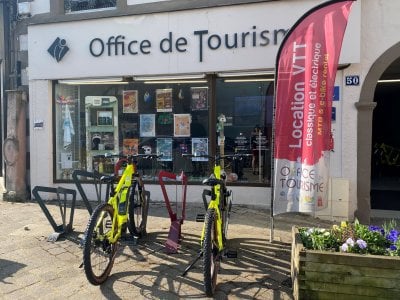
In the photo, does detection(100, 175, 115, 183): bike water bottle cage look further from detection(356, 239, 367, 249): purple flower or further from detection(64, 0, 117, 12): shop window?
detection(64, 0, 117, 12): shop window

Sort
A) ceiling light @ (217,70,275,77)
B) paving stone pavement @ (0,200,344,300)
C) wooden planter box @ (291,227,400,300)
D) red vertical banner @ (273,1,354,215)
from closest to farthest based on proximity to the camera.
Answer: wooden planter box @ (291,227,400,300), paving stone pavement @ (0,200,344,300), red vertical banner @ (273,1,354,215), ceiling light @ (217,70,275,77)

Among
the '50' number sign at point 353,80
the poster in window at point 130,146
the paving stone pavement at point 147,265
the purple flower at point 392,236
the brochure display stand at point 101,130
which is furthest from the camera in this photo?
the brochure display stand at point 101,130

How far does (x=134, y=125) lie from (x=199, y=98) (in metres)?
1.47

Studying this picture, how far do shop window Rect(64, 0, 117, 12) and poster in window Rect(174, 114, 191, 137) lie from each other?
262 cm

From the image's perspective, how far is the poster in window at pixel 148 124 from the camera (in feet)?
26.8

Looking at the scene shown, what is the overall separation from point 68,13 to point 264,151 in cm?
480

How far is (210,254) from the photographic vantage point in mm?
3639

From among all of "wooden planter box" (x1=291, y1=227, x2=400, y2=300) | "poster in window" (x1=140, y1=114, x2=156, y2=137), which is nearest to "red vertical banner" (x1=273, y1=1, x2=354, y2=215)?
"wooden planter box" (x1=291, y1=227, x2=400, y2=300)

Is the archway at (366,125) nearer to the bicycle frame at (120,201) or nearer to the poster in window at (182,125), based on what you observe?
the poster in window at (182,125)

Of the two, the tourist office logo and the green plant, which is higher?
the tourist office logo

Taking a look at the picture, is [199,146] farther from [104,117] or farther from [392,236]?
[392,236]

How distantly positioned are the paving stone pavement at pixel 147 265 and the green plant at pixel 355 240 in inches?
24.7

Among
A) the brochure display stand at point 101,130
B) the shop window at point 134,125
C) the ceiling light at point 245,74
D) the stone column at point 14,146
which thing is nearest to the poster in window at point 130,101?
the shop window at point 134,125

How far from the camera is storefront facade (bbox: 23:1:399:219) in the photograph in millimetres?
6828
